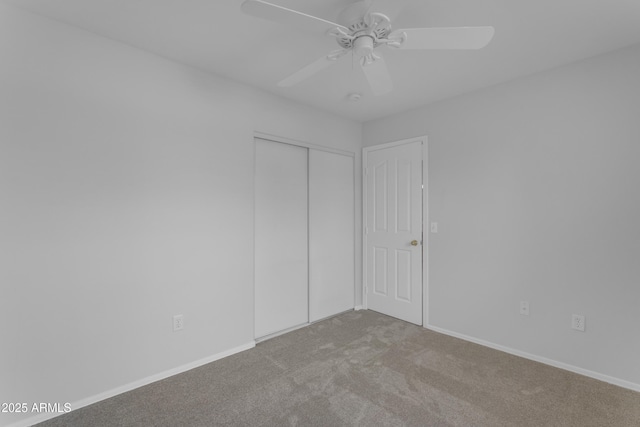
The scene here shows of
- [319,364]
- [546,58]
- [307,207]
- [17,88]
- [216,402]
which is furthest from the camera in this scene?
[307,207]

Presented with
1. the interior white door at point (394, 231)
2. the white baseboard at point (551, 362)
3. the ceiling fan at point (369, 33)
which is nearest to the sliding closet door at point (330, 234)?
the interior white door at point (394, 231)

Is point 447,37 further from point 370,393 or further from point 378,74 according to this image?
point 370,393

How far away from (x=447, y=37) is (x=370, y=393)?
7.00 ft

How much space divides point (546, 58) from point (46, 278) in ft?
12.1

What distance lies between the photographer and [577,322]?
2205 millimetres

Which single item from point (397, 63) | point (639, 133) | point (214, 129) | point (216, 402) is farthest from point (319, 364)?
point (639, 133)

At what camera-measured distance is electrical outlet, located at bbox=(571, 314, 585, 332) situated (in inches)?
85.9

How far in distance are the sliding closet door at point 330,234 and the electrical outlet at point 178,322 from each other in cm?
136

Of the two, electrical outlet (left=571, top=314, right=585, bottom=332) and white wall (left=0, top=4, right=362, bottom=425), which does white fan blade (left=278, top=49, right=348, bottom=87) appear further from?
electrical outlet (left=571, top=314, right=585, bottom=332)

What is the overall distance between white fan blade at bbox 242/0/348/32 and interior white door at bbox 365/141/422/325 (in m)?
2.12

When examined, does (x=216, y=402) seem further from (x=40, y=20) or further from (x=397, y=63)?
A: (x=397, y=63)

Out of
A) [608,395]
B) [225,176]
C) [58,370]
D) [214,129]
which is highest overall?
[214,129]

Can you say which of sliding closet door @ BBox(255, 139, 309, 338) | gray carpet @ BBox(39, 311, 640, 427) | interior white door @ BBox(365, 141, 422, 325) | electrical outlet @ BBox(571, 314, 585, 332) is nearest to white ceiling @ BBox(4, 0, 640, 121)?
sliding closet door @ BBox(255, 139, 309, 338)

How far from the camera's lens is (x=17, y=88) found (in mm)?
1656
